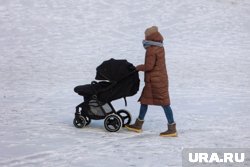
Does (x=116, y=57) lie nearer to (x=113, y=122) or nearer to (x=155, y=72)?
(x=113, y=122)

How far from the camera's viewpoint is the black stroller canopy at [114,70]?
7.80 meters

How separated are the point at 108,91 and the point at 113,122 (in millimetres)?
447

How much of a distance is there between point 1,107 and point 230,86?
17.2 ft

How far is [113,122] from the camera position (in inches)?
313

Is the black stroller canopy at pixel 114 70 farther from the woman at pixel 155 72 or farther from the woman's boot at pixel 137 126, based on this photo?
the woman's boot at pixel 137 126

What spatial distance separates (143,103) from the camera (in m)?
7.79

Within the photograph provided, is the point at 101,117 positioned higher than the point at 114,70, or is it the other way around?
the point at 114,70

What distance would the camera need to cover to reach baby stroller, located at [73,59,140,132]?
7.83 m

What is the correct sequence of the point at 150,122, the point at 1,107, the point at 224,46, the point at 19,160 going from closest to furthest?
the point at 19,160 < the point at 150,122 < the point at 1,107 < the point at 224,46

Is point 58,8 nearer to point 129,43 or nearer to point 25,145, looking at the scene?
point 129,43

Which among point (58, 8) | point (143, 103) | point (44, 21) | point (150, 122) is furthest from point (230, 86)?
point (58, 8)

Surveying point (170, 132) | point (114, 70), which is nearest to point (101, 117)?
point (114, 70)

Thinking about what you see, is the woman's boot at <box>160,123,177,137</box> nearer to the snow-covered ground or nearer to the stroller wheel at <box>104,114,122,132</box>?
the snow-covered ground
